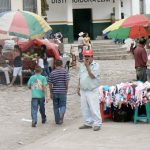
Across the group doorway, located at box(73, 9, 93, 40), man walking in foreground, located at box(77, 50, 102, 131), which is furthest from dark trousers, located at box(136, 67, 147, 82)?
doorway, located at box(73, 9, 93, 40)

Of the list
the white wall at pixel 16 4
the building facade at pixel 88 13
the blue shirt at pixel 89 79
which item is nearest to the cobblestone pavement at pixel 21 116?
the blue shirt at pixel 89 79

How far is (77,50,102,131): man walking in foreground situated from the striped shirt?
0.76 meters

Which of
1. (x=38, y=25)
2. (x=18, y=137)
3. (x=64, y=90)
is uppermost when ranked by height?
(x=38, y=25)

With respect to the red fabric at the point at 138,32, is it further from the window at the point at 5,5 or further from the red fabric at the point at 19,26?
the window at the point at 5,5

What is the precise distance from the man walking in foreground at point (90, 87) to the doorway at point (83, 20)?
27.0 m

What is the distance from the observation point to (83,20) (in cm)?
3859

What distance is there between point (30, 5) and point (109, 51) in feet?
24.2

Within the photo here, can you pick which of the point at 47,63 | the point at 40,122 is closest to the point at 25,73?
the point at 47,63

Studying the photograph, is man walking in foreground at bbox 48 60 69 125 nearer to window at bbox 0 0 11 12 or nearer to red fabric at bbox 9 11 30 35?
red fabric at bbox 9 11 30 35

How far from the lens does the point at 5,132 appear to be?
38.1 ft

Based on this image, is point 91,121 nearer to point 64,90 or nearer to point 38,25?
point 64,90

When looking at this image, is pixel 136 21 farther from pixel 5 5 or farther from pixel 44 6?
pixel 44 6

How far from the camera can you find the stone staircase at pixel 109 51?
32.7 meters

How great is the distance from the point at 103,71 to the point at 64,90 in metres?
12.8
